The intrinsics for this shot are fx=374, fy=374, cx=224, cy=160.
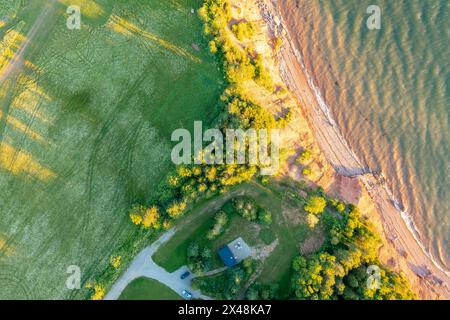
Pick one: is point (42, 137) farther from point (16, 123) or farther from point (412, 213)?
point (412, 213)

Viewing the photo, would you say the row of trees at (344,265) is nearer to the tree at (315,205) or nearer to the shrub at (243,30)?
the tree at (315,205)

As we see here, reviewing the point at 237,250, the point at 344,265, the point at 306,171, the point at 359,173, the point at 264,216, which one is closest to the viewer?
the point at 344,265

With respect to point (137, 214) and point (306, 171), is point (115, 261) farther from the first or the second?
point (306, 171)

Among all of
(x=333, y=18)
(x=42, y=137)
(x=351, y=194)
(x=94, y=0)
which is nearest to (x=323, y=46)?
(x=333, y=18)

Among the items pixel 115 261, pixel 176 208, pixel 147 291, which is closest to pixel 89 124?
pixel 176 208

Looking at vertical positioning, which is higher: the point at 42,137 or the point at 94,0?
the point at 94,0
